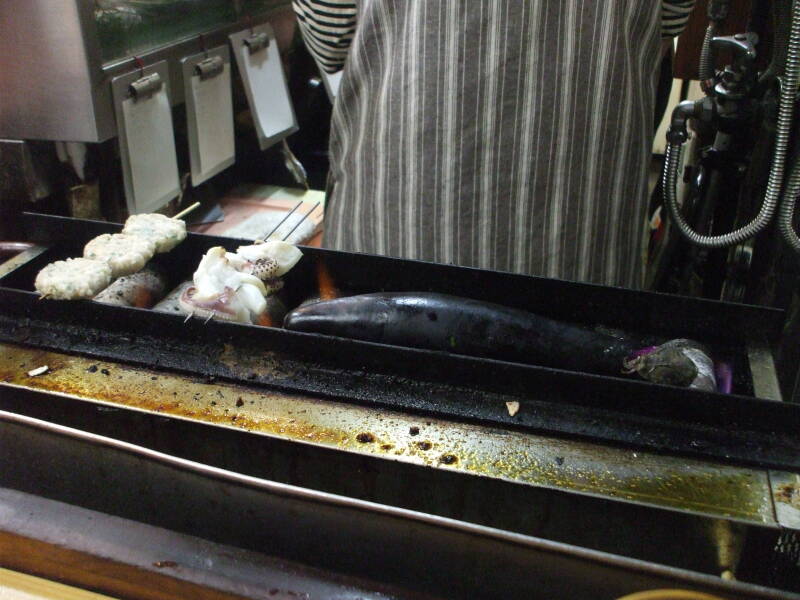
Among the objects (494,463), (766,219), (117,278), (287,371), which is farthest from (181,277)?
(766,219)

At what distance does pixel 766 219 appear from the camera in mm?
2018

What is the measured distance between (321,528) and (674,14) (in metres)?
2.14

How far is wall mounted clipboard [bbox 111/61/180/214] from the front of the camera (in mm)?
2529

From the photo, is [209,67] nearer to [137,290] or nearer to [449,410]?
[137,290]

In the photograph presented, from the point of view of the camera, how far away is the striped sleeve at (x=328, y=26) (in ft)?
7.71

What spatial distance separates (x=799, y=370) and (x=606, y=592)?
1244 mm

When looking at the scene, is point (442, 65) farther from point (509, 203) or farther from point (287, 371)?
point (287, 371)

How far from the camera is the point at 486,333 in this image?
1560mm

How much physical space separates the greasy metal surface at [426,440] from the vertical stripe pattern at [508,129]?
3.31 feet

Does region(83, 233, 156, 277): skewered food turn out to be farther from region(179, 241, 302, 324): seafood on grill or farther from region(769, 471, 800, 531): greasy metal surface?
region(769, 471, 800, 531): greasy metal surface

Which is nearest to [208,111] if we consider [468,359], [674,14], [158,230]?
[158,230]

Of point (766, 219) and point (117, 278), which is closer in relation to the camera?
point (117, 278)

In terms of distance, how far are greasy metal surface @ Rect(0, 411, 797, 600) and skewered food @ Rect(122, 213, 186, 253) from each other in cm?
70

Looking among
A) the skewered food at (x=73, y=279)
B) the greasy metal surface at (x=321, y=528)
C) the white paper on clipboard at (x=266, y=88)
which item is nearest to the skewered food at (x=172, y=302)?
the skewered food at (x=73, y=279)
